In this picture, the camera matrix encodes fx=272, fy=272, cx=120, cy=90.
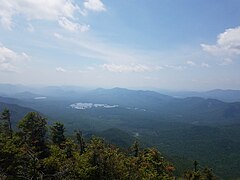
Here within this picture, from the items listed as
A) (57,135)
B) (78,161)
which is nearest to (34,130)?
(57,135)

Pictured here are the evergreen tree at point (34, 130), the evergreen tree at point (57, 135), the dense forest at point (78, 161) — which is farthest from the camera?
the evergreen tree at point (57, 135)

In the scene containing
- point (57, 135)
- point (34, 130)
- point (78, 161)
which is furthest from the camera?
point (57, 135)

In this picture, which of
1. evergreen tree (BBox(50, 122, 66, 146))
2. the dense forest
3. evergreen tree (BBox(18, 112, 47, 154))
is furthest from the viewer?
evergreen tree (BBox(50, 122, 66, 146))

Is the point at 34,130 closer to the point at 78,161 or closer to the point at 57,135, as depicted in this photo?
the point at 57,135

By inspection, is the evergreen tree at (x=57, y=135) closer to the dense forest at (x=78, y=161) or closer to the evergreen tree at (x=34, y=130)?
the evergreen tree at (x=34, y=130)

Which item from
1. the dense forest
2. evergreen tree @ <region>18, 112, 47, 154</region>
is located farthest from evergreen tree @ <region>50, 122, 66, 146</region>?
the dense forest

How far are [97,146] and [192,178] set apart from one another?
29.0 meters

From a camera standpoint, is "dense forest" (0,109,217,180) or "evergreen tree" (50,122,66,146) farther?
"evergreen tree" (50,122,66,146)

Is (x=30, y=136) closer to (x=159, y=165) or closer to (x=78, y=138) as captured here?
(x=78, y=138)

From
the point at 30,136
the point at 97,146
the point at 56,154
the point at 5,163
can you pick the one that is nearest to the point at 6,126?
the point at 30,136

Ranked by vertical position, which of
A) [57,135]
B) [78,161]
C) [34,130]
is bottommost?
[78,161]

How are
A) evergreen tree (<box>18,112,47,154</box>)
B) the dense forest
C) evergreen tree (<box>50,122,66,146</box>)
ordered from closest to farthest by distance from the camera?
the dense forest → evergreen tree (<box>18,112,47,154</box>) → evergreen tree (<box>50,122,66,146</box>)

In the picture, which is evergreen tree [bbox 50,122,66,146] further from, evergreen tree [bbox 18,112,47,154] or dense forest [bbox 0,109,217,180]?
dense forest [bbox 0,109,217,180]

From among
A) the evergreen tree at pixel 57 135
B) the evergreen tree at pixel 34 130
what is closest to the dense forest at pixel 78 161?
the evergreen tree at pixel 34 130
